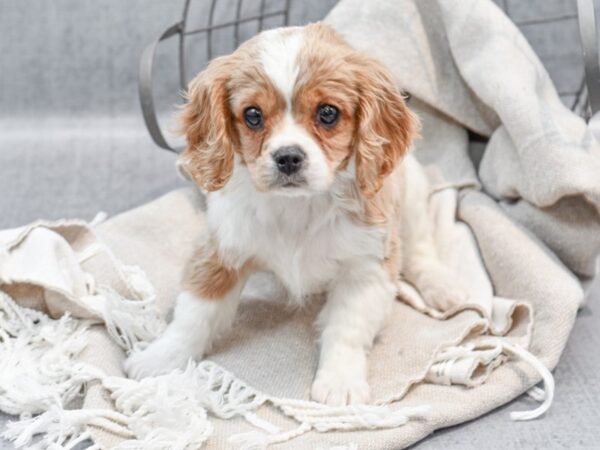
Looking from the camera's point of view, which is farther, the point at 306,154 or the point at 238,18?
the point at 238,18

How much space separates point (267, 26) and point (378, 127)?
1670mm

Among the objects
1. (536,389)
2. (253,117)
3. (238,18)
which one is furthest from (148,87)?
(536,389)

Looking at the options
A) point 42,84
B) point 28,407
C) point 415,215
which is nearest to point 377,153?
point 415,215

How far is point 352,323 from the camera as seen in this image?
7.83ft

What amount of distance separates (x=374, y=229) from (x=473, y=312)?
17.6 inches

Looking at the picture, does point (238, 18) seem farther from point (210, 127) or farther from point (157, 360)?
point (157, 360)

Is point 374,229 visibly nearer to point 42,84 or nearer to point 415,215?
point 415,215

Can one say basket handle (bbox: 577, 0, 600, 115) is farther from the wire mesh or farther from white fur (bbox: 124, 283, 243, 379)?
the wire mesh

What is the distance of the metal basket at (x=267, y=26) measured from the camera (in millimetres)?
2449

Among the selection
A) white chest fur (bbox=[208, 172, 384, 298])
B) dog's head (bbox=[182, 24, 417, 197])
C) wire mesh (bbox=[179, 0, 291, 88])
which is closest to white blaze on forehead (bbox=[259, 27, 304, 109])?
dog's head (bbox=[182, 24, 417, 197])

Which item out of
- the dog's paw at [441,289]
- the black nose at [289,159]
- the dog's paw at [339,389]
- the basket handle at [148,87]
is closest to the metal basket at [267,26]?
the basket handle at [148,87]

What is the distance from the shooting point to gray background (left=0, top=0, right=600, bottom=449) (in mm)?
3684

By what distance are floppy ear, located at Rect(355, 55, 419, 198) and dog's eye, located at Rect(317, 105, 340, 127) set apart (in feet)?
0.29

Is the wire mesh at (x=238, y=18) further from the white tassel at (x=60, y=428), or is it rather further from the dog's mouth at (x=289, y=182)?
the white tassel at (x=60, y=428)
